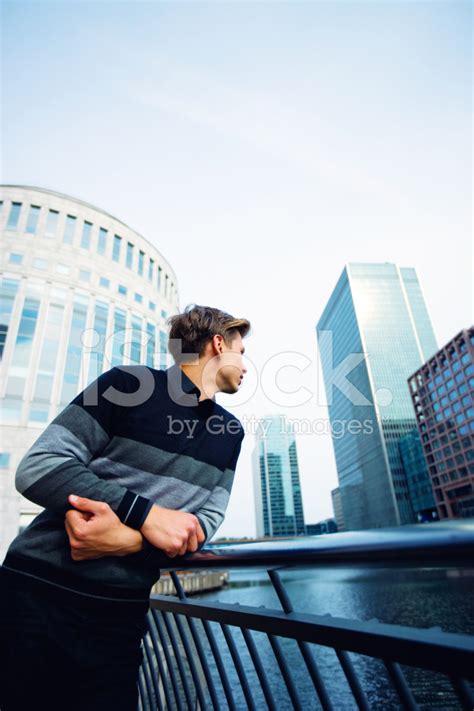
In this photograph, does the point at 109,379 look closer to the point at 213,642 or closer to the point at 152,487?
the point at 152,487

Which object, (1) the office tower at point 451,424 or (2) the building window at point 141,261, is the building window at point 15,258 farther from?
(1) the office tower at point 451,424

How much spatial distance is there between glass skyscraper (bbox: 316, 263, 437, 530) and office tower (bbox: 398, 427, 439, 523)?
1.54 m

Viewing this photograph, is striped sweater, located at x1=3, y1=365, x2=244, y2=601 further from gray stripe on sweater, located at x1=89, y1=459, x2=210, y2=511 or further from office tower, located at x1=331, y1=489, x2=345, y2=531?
office tower, located at x1=331, y1=489, x2=345, y2=531

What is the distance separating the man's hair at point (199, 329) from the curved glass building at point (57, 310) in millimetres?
23132

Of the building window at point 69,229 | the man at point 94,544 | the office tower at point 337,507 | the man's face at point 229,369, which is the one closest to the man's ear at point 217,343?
the man's face at point 229,369

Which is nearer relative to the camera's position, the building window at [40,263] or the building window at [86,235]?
the building window at [40,263]

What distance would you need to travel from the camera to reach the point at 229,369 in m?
1.66

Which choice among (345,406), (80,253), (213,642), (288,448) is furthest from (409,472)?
(213,642)

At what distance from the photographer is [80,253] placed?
107ft

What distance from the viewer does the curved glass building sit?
24.6 metres

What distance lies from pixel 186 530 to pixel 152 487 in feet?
0.74

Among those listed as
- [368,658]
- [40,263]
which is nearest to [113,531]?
[368,658]

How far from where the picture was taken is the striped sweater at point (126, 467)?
3.29 feet

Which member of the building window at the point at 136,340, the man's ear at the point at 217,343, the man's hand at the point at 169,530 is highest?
the building window at the point at 136,340
